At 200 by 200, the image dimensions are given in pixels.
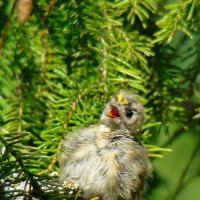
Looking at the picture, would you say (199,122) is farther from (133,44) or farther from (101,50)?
(101,50)

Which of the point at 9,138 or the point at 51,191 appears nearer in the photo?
the point at 9,138

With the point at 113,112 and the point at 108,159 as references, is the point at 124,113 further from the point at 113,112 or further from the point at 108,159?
the point at 108,159

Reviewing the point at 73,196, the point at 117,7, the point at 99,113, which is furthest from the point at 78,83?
the point at 73,196

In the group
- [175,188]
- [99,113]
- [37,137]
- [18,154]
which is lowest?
[175,188]

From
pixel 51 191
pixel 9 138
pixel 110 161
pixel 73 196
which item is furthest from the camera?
pixel 110 161

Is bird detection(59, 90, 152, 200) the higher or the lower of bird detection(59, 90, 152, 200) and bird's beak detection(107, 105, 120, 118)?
the lower

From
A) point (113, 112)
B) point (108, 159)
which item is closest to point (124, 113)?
point (113, 112)

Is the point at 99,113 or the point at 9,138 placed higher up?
the point at 9,138
